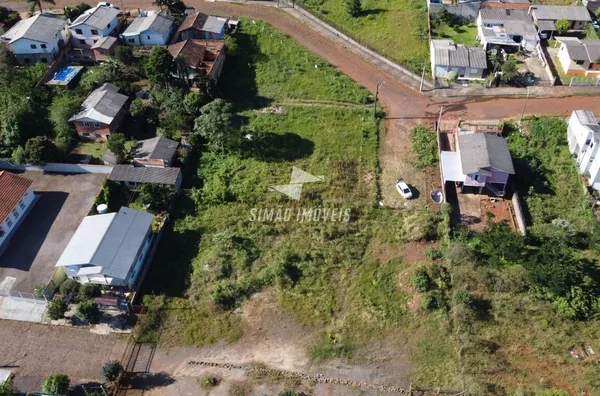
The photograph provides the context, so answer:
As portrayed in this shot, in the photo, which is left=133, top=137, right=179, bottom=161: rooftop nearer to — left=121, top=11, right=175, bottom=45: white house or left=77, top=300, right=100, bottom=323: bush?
left=77, top=300, right=100, bottom=323: bush

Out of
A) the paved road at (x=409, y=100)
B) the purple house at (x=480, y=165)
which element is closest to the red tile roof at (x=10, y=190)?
the paved road at (x=409, y=100)

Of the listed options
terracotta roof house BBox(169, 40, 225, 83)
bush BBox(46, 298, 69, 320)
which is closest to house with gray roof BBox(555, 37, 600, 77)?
terracotta roof house BBox(169, 40, 225, 83)

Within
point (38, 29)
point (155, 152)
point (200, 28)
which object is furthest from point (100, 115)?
point (38, 29)

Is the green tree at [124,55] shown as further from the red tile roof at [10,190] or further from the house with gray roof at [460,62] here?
the house with gray roof at [460,62]

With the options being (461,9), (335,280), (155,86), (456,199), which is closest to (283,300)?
(335,280)

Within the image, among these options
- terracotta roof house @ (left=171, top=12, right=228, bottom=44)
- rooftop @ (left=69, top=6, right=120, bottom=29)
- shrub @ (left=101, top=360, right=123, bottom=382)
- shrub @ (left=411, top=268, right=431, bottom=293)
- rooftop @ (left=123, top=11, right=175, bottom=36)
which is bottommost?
shrub @ (left=411, top=268, right=431, bottom=293)

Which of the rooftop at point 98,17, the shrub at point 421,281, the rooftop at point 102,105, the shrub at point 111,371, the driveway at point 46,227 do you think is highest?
the rooftop at point 98,17
